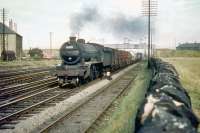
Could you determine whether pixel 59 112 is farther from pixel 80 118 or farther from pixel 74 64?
pixel 74 64

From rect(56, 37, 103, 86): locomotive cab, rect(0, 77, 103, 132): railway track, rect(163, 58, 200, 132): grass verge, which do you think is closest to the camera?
rect(0, 77, 103, 132): railway track

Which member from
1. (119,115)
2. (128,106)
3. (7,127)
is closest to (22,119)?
(7,127)

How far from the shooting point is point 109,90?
23.0m

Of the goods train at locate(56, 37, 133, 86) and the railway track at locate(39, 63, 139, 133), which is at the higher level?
the goods train at locate(56, 37, 133, 86)

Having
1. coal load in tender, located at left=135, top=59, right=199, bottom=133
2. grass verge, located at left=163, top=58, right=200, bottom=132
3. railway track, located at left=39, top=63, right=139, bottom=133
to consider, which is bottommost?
railway track, located at left=39, top=63, right=139, bottom=133

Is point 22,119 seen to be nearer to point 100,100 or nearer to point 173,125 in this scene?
point 100,100

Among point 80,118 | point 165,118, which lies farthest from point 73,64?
point 165,118

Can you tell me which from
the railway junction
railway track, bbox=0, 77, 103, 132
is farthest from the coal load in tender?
railway track, bbox=0, 77, 103, 132

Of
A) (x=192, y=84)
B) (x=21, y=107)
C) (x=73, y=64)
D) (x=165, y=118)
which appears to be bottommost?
(x=21, y=107)

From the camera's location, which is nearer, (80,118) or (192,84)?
(80,118)

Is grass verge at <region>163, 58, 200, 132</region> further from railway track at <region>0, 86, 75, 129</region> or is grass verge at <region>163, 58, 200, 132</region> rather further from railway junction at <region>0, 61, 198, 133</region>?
railway track at <region>0, 86, 75, 129</region>

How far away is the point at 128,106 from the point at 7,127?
5.79m

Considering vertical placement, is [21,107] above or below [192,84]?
below

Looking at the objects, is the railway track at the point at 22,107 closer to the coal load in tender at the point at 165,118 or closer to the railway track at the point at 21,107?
the railway track at the point at 21,107
